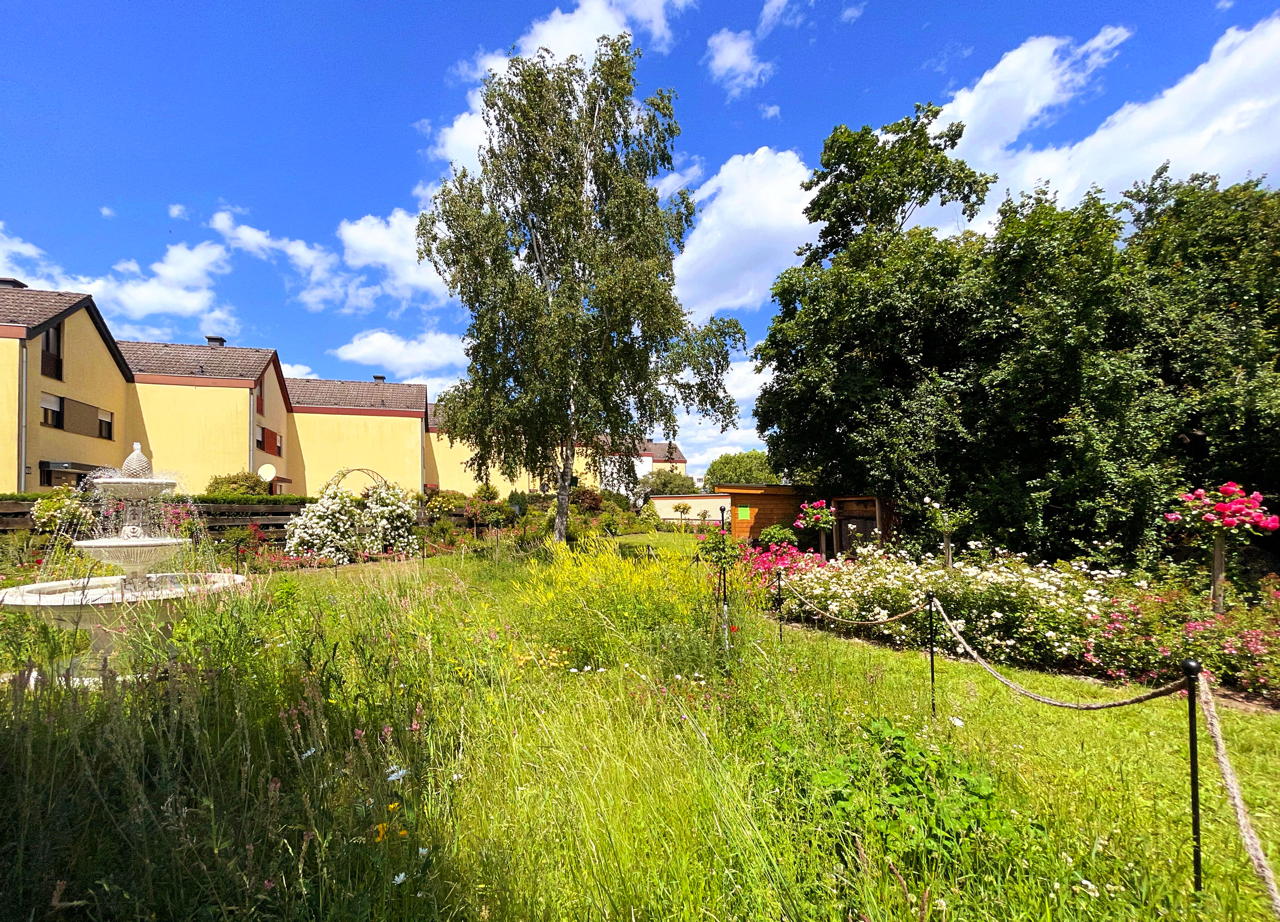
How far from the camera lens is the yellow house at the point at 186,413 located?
48.6 feet

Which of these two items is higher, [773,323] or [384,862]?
[773,323]

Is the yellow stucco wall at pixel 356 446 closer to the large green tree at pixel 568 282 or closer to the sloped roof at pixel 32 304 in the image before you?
the sloped roof at pixel 32 304

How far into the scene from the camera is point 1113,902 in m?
1.68

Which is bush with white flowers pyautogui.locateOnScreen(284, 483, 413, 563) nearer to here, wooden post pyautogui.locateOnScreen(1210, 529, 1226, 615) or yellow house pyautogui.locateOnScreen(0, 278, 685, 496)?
yellow house pyautogui.locateOnScreen(0, 278, 685, 496)

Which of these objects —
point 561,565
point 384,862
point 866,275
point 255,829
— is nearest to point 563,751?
point 384,862

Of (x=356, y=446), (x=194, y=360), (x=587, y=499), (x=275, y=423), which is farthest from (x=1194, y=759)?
(x=356, y=446)

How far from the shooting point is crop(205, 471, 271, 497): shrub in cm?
1876

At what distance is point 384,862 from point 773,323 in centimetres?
1256

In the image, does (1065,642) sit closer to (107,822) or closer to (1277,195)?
(107,822)

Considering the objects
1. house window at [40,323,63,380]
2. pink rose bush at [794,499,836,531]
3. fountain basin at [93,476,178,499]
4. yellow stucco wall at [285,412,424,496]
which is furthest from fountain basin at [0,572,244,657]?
yellow stucco wall at [285,412,424,496]

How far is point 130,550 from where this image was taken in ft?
19.6

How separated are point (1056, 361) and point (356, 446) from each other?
28300mm

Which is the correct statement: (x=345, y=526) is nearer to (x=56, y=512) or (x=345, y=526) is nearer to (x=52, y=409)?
(x=56, y=512)

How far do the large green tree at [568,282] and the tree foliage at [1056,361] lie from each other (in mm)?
2931
